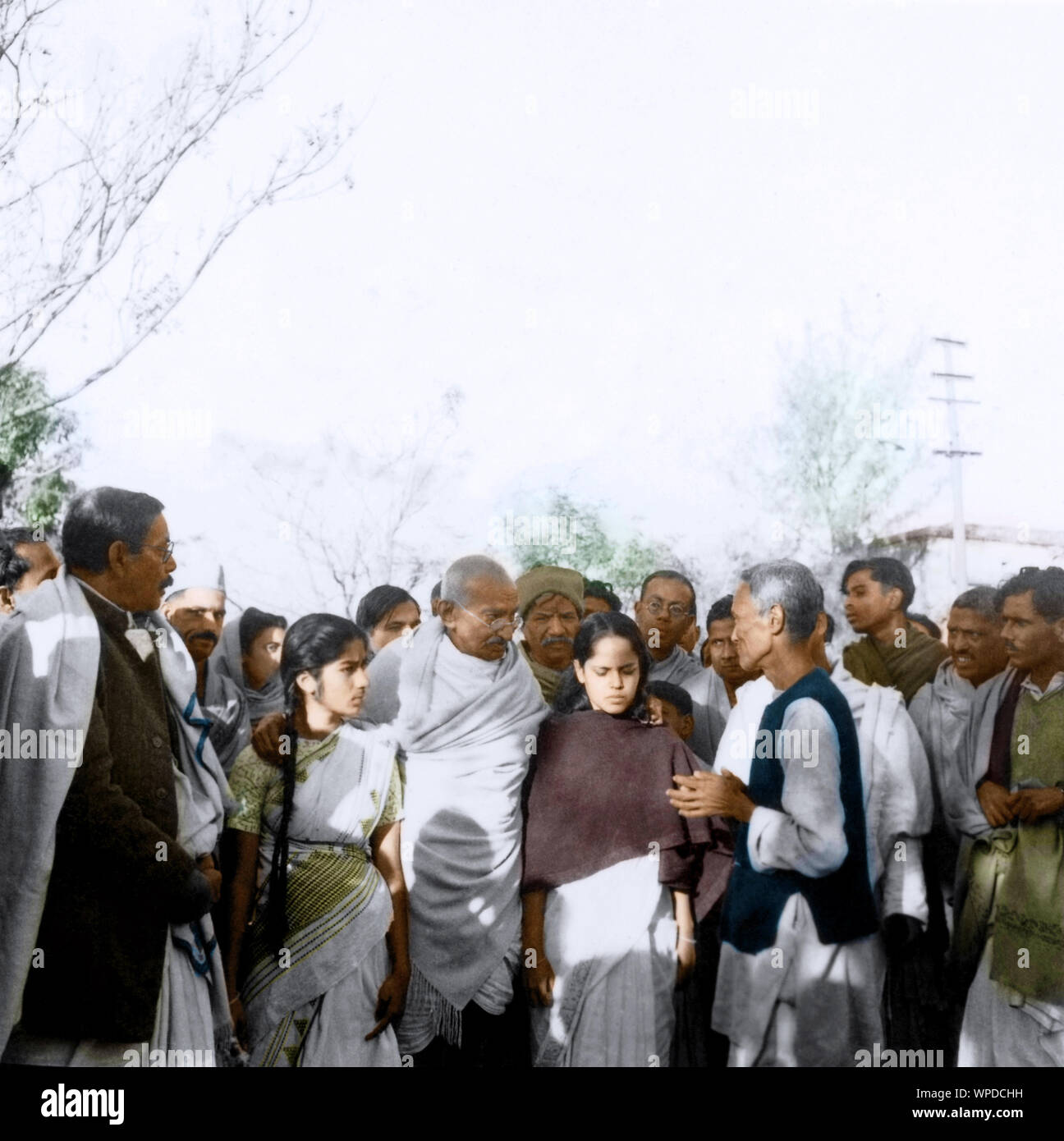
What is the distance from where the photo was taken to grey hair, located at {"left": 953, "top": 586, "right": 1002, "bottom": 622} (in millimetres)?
4863

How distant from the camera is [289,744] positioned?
172 inches

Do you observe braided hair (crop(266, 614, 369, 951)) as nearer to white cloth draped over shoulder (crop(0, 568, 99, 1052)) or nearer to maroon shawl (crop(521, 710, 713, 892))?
white cloth draped over shoulder (crop(0, 568, 99, 1052))

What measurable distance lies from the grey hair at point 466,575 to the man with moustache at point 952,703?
1.49 m

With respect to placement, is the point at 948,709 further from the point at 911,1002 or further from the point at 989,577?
the point at 911,1002

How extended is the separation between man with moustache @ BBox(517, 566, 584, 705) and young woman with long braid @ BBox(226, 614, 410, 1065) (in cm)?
59

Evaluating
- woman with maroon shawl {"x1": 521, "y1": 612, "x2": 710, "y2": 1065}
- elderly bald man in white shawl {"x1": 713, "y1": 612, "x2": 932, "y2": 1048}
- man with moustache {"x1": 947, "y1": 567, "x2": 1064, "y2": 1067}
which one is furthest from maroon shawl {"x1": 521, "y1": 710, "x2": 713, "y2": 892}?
man with moustache {"x1": 947, "y1": 567, "x2": 1064, "y2": 1067}

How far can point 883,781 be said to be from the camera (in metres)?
4.69

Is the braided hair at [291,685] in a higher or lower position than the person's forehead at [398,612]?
lower

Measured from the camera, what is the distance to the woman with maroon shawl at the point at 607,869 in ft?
14.7

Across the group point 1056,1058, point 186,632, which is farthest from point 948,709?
point 186,632

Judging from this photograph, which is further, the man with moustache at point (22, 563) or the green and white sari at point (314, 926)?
the man with moustache at point (22, 563)

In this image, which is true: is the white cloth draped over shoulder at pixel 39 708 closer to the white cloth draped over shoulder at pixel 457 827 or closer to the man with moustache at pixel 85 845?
the man with moustache at pixel 85 845

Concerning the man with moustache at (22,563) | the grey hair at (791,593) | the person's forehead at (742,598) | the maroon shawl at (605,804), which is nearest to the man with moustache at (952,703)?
the grey hair at (791,593)

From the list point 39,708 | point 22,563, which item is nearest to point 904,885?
point 39,708
